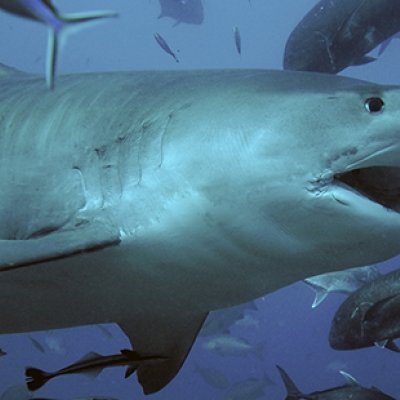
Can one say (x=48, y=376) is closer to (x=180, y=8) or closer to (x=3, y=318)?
(x=3, y=318)

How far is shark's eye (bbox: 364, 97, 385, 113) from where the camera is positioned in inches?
74.4

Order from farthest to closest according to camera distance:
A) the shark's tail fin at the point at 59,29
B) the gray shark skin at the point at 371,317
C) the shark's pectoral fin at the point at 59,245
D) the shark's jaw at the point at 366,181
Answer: the gray shark skin at the point at 371,317
the shark's pectoral fin at the point at 59,245
the shark's jaw at the point at 366,181
the shark's tail fin at the point at 59,29

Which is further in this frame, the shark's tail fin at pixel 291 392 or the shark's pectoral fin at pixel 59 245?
the shark's tail fin at pixel 291 392

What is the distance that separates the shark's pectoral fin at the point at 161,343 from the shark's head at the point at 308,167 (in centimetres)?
132

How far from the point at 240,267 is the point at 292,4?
200 ft

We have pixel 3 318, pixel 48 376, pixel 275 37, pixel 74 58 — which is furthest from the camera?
pixel 74 58

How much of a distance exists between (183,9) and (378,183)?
13.9m

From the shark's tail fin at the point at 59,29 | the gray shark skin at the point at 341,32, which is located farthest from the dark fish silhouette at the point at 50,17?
the gray shark skin at the point at 341,32

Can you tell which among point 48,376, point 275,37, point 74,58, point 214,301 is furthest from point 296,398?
point 74,58

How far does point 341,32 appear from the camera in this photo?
481 cm

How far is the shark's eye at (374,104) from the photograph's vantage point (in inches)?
74.4

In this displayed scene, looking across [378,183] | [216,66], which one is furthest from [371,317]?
[216,66]

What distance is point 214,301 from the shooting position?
2.81m

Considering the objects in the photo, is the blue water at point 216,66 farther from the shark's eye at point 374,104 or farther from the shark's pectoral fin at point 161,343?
the shark's eye at point 374,104
